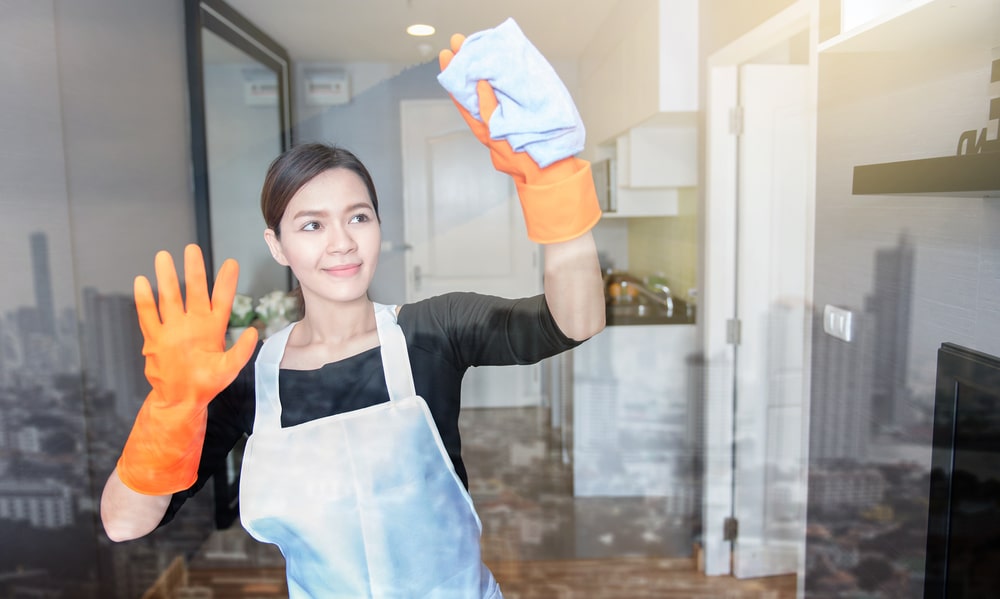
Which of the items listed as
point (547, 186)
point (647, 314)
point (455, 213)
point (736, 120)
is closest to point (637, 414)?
point (647, 314)

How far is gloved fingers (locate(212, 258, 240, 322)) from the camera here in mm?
543

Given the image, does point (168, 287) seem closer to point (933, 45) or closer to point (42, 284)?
point (42, 284)

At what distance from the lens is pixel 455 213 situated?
1.05 m

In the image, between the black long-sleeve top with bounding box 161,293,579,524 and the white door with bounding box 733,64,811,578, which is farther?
the white door with bounding box 733,64,811,578

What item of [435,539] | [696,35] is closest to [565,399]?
[696,35]

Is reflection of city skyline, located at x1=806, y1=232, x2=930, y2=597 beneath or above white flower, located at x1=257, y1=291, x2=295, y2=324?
beneath

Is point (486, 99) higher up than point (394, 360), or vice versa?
point (486, 99)

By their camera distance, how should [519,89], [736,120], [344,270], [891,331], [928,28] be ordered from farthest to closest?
[736,120] → [891,331] → [928,28] → [344,270] → [519,89]

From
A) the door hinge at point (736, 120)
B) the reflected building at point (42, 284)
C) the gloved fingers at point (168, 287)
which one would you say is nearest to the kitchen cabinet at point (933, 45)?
the door hinge at point (736, 120)

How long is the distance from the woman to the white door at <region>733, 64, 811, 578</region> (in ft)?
3.16

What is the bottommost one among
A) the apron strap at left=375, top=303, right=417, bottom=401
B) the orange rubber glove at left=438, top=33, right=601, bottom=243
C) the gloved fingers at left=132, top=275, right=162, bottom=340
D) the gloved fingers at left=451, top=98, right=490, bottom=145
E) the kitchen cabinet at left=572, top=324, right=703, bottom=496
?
the kitchen cabinet at left=572, top=324, right=703, bottom=496

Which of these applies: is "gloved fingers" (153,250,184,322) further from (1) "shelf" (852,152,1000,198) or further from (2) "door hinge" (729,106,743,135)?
(2) "door hinge" (729,106,743,135)

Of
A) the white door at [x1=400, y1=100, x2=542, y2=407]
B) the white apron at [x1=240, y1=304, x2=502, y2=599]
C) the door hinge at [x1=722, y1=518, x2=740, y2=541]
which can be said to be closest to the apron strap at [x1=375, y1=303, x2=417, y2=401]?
the white apron at [x1=240, y1=304, x2=502, y2=599]

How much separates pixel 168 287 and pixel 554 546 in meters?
1.21
